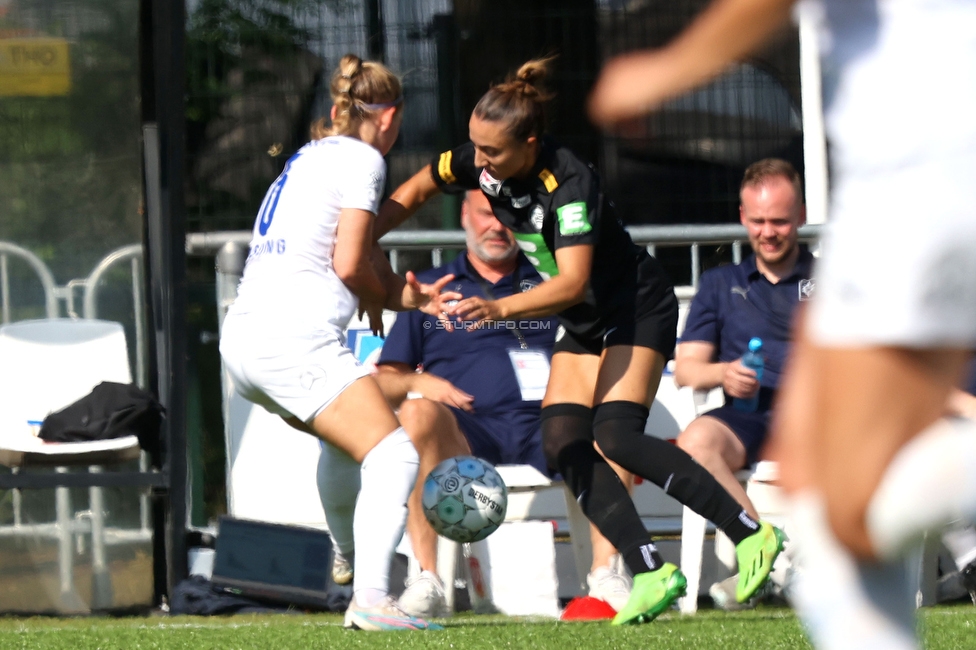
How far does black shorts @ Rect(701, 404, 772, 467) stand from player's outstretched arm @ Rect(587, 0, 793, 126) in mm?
3562

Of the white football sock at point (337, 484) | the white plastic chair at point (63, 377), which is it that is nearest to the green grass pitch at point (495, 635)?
the white football sock at point (337, 484)

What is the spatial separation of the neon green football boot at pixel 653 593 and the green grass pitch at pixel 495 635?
0.06m

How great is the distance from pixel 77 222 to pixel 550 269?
2533 millimetres

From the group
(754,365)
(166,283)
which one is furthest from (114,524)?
(754,365)

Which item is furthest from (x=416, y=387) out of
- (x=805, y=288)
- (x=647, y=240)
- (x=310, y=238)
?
(x=805, y=288)

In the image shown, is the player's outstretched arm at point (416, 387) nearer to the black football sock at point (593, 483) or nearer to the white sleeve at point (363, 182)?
the black football sock at point (593, 483)

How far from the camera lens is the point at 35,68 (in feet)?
20.6

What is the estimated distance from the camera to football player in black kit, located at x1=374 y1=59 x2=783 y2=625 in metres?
4.63

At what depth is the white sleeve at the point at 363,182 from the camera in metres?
4.62

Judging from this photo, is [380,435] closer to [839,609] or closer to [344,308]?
[344,308]

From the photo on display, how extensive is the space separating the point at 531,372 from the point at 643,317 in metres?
0.99

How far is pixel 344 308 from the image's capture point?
4672mm

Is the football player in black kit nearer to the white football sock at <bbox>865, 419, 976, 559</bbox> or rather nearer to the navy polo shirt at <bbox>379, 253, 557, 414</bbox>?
the navy polo shirt at <bbox>379, 253, 557, 414</bbox>

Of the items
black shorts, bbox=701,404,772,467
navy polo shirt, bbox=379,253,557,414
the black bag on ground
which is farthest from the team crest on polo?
the black bag on ground
